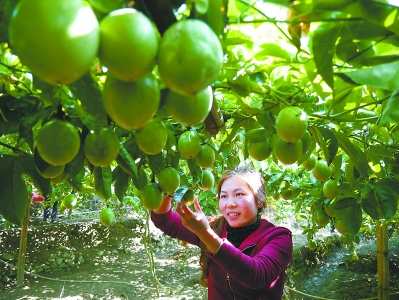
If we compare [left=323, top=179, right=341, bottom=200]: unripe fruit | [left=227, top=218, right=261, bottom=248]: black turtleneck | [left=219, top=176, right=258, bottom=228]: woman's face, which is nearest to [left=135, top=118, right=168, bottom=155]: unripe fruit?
[left=323, top=179, right=341, bottom=200]: unripe fruit

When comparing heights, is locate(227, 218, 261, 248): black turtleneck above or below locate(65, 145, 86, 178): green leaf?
above

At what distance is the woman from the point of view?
1782mm

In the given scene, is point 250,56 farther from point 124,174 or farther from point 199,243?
point 199,243

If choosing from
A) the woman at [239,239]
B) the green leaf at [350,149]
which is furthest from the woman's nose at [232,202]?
the green leaf at [350,149]

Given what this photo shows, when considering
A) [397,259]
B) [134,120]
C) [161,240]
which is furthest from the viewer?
[161,240]

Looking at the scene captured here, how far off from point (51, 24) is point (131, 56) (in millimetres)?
95

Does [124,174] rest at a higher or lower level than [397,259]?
lower

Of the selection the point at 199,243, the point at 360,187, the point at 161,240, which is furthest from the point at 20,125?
the point at 161,240

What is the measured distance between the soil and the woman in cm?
213

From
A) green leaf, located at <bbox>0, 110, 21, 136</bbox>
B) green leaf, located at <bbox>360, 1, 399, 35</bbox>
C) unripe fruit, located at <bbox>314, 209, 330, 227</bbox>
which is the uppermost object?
unripe fruit, located at <bbox>314, 209, 330, 227</bbox>

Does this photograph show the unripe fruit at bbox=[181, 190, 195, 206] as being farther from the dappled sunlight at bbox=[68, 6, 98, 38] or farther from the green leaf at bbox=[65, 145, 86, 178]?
the dappled sunlight at bbox=[68, 6, 98, 38]

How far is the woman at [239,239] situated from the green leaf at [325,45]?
117cm

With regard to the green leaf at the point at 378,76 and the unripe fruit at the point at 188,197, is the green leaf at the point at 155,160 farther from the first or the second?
the green leaf at the point at 378,76

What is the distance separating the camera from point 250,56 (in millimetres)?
1091
